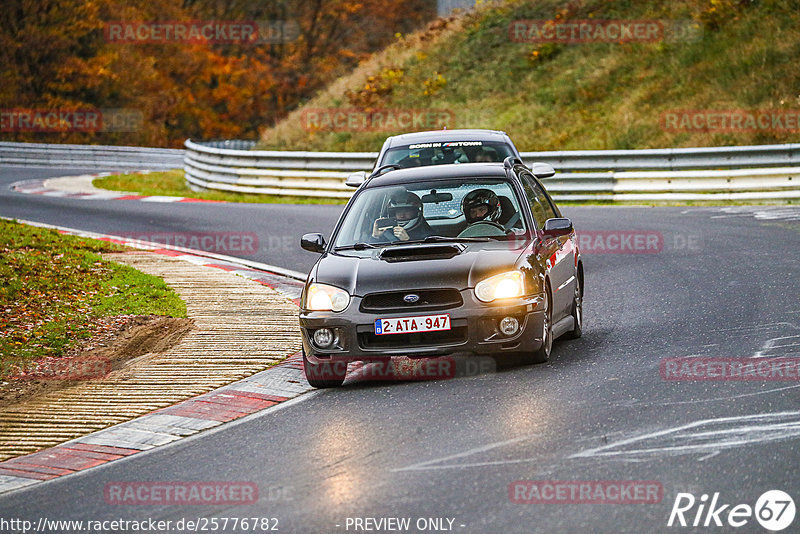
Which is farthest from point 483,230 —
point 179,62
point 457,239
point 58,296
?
point 179,62

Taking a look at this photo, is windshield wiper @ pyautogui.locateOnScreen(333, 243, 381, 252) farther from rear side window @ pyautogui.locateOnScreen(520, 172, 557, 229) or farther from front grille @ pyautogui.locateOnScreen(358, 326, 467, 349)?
rear side window @ pyautogui.locateOnScreen(520, 172, 557, 229)

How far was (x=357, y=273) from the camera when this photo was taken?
28.7ft

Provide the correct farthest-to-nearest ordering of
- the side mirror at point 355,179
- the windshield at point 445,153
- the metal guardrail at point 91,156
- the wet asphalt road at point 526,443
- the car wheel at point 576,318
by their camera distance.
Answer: the metal guardrail at point 91,156 → the side mirror at point 355,179 → the windshield at point 445,153 → the car wheel at point 576,318 → the wet asphalt road at point 526,443

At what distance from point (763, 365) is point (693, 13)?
27965 mm

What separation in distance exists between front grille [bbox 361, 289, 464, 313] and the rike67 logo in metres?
3.24

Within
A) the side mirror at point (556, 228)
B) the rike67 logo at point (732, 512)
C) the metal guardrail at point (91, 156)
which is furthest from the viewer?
the metal guardrail at point (91, 156)

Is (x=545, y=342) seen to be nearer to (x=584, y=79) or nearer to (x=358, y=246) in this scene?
(x=358, y=246)

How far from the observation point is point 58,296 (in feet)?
43.4

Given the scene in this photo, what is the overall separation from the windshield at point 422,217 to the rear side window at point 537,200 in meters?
0.25

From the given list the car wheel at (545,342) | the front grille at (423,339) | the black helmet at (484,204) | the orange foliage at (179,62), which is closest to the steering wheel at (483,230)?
the black helmet at (484,204)

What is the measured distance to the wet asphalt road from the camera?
563 centimetres

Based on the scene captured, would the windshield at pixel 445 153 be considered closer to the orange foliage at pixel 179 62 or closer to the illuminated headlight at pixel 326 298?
the illuminated headlight at pixel 326 298

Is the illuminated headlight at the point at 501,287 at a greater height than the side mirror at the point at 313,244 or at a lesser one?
lesser

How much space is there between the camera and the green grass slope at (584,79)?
29094 mm
